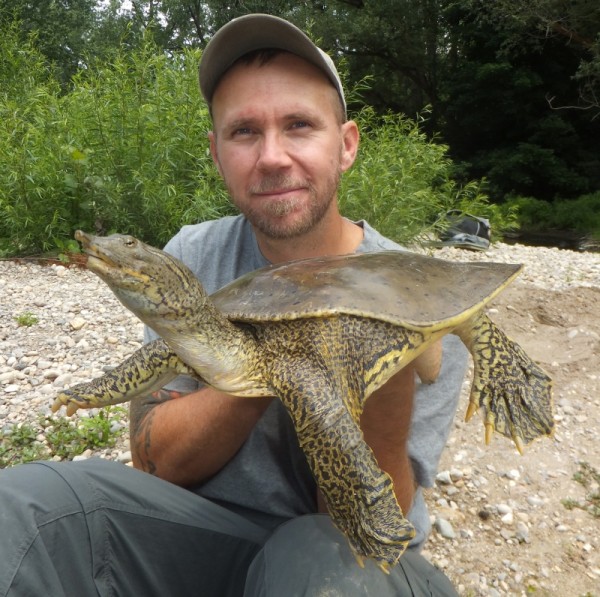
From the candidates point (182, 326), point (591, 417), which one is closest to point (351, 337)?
point (182, 326)

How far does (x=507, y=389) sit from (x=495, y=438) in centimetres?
146

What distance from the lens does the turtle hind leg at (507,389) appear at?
5.25 feet

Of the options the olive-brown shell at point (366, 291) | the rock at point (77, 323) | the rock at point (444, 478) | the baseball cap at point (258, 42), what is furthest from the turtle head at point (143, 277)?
the rock at point (77, 323)

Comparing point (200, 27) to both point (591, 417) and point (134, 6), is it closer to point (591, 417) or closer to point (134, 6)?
point (134, 6)

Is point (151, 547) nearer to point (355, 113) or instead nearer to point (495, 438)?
point (495, 438)

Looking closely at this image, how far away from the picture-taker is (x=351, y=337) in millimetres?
1214

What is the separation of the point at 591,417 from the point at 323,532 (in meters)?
2.49

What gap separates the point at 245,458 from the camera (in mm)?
1690

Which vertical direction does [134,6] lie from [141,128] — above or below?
above

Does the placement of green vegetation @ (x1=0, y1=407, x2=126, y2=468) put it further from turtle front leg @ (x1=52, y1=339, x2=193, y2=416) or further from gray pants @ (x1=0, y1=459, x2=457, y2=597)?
turtle front leg @ (x1=52, y1=339, x2=193, y2=416)

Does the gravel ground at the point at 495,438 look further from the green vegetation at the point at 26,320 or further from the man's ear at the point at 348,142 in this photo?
the man's ear at the point at 348,142

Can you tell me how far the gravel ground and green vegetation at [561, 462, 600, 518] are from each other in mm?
15

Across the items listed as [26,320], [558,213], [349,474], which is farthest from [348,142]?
[558,213]

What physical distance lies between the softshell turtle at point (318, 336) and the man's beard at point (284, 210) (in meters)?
0.39
